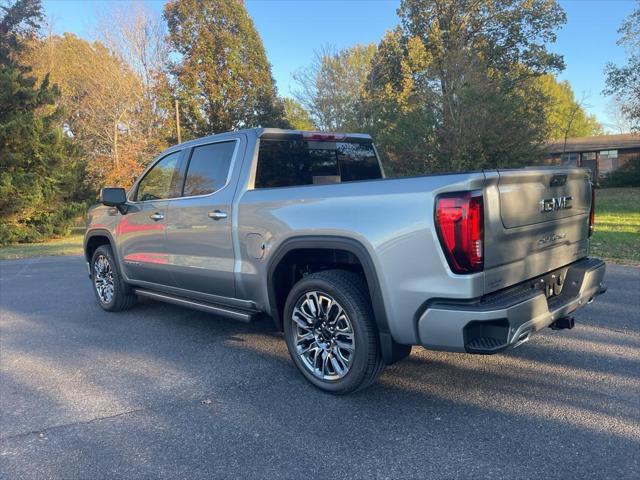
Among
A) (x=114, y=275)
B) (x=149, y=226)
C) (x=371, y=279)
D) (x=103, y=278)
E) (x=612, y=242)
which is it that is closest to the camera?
(x=371, y=279)

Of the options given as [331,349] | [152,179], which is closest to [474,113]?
[152,179]

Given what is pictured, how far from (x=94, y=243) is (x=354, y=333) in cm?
452

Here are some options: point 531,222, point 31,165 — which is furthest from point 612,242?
point 31,165

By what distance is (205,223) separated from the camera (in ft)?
14.1

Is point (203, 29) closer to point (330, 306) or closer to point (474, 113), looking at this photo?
point (474, 113)

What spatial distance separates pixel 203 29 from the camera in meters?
30.5

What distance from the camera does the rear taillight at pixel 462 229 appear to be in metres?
2.67

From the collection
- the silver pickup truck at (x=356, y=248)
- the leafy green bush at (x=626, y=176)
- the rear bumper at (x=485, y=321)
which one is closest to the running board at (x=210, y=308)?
the silver pickup truck at (x=356, y=248)

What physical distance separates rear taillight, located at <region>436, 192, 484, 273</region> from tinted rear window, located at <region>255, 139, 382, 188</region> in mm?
1881

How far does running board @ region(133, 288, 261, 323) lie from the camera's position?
4.05 m

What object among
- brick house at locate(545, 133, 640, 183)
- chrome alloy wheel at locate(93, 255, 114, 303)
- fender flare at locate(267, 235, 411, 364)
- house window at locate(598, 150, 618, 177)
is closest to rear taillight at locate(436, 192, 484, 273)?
fender flare at locate(267, 235, 411, 364)

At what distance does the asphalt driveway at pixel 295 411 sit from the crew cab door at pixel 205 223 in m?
0.70

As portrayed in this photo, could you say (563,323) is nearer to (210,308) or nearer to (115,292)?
(210,308)

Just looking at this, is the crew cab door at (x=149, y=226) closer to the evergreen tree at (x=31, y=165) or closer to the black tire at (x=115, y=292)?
the black tire at (x=115, y=292)
